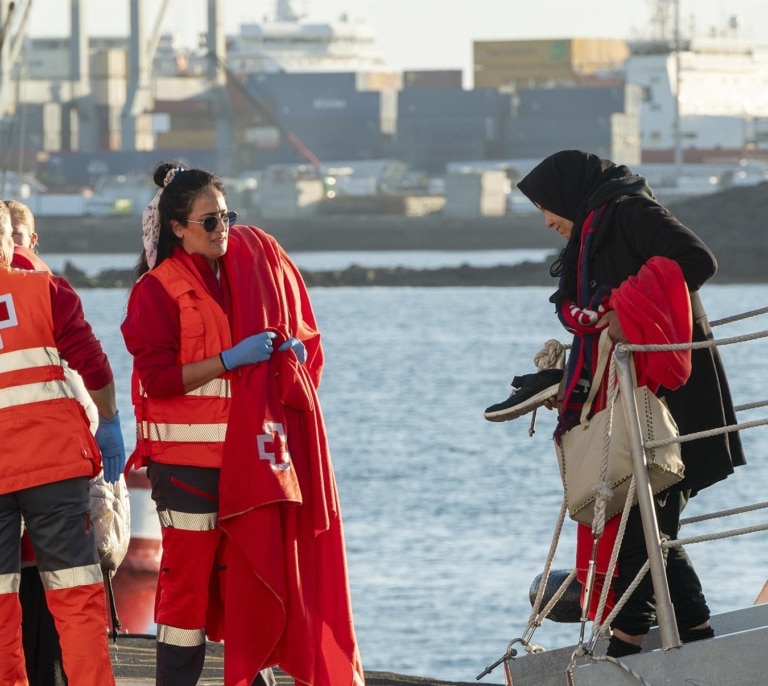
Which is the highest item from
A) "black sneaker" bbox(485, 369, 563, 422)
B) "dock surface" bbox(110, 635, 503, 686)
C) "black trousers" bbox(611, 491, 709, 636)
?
"black sneaker" bbox(485, 369, 563, 422)

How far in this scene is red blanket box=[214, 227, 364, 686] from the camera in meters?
3.35

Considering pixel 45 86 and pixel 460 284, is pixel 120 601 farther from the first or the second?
pixel 45 86

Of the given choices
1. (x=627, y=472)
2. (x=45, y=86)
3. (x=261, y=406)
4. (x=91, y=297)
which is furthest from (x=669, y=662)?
(x=45, y=86)

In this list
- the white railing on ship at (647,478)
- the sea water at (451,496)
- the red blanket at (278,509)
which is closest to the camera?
the white railing on ship at (647,478)

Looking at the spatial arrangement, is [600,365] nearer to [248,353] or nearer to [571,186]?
[571,186]

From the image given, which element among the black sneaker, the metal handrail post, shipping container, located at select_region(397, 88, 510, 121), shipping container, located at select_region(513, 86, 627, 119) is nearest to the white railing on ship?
the metal handrail post

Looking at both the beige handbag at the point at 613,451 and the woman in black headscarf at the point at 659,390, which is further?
the woman in black headscarf at the point at 659,390

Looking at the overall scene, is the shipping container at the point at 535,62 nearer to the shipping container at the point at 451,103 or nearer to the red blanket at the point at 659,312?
the shipping container at the point at 451,103

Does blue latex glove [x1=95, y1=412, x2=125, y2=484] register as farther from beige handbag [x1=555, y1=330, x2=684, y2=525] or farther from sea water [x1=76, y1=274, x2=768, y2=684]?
sea water [x1=76, y1=274, x2=768, y2=684]

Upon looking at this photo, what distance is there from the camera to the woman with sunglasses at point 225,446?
335cm

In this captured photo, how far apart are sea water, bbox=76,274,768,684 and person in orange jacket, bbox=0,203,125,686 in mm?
3600

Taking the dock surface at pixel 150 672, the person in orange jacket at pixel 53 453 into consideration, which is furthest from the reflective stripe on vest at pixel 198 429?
the dock surface at pixel 150 672

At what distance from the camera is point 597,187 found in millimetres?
3395

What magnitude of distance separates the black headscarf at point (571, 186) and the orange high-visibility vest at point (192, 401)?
2.31 ft
